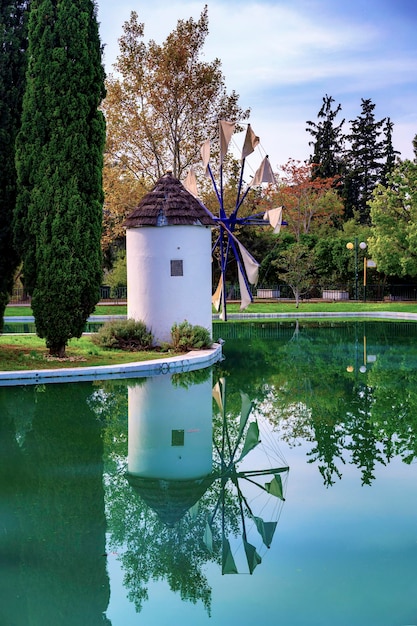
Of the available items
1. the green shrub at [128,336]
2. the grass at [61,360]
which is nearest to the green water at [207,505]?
the grass at [61,360]

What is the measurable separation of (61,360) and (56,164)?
3826mm

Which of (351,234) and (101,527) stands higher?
(351,234)

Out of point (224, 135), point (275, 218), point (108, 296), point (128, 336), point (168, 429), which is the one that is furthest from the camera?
point (108, 296)

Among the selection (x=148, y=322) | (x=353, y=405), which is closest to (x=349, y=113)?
(x=148, y=322)

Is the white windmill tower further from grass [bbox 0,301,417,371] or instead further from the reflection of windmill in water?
the reflection of windmill in water

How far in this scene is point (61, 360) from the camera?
13.9 m

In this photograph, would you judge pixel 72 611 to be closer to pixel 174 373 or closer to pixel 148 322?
pixel 174 373

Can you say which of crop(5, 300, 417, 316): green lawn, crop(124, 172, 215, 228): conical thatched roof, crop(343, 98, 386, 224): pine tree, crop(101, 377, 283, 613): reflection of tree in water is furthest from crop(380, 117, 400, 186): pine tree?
crop(101, 377, 283, 613): reflection of tree in water

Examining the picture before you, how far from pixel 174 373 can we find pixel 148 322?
2.79 meters

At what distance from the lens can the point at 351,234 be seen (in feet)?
137

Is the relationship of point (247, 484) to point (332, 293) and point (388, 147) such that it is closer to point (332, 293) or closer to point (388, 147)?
point (332, 293)

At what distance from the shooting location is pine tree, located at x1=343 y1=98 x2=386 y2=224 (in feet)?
173

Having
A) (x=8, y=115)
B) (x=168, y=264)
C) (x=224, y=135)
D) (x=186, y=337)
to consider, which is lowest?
(x=186, y=337)

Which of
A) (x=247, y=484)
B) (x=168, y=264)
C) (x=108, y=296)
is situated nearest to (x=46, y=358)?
(x=168, y=264)
